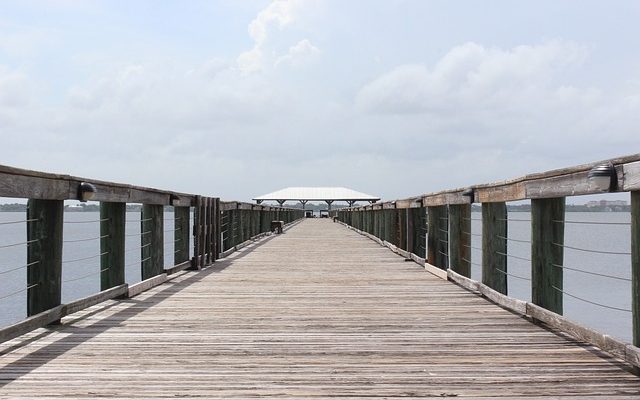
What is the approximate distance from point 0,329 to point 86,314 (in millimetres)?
1292

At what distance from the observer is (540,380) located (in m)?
2.97

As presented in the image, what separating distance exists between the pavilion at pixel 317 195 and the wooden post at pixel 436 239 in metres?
52.0

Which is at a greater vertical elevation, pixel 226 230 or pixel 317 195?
pixel 317 195

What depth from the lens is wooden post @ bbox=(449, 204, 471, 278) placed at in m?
6.64

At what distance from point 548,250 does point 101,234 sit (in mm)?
4034

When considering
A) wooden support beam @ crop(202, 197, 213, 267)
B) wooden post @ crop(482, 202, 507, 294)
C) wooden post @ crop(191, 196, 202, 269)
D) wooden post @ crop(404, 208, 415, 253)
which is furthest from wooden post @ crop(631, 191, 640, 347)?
wooden post @ crop(404, 208, 415, 253)

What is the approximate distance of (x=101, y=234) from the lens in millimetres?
5543

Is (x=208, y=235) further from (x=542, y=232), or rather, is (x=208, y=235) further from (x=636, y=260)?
(x=636, y=260)

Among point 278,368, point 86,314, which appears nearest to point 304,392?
point 278,368

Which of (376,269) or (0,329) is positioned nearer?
(0,329)

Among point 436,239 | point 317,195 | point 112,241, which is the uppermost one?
point 317,195

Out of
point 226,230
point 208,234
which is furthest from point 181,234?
point 226,230

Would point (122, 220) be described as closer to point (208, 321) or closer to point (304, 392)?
point (208, 321)

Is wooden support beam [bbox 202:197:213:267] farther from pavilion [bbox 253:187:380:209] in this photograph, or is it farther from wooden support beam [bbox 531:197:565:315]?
pavilion [bbox 253:187:380:209]
